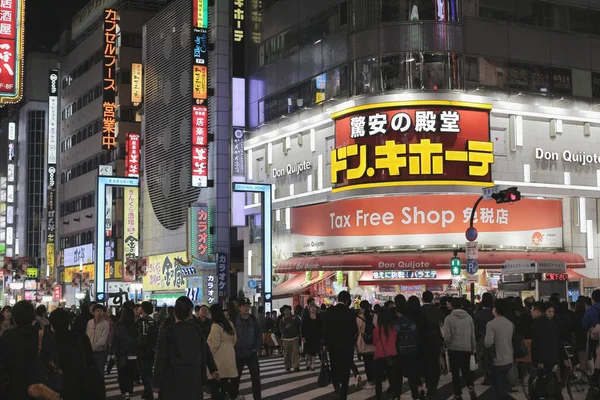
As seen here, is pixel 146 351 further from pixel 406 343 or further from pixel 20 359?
pixel 20 359

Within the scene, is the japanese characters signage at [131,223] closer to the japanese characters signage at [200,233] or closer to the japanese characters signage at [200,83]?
the japanese characters signage at [200,233]

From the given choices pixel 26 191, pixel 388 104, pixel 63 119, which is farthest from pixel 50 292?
pixel 388 104

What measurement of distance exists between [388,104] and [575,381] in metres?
23.9

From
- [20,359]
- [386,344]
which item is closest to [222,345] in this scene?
[386,344]

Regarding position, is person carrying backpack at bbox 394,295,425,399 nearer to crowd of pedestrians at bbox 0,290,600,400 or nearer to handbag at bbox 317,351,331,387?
crowd of pedestrians at bbox 0,290,600,400

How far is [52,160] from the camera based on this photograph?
9069 cm

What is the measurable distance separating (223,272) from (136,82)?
19.2m

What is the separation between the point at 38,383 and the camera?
9141mm

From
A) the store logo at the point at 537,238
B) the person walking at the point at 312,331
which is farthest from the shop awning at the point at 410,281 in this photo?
the person walking at the point at 312,331

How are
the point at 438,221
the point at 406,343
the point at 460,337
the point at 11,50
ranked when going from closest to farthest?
the point at 406,343 → the point at 460,337 → the point at 11,50 → the point at 438,221

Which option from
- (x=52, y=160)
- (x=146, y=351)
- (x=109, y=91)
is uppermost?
(x=109, y=91)

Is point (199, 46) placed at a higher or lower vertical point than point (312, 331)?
higher

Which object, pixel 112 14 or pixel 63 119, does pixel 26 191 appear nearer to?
pixel 63 119

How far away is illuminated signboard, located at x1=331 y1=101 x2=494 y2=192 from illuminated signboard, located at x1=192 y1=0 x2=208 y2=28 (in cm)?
1593
